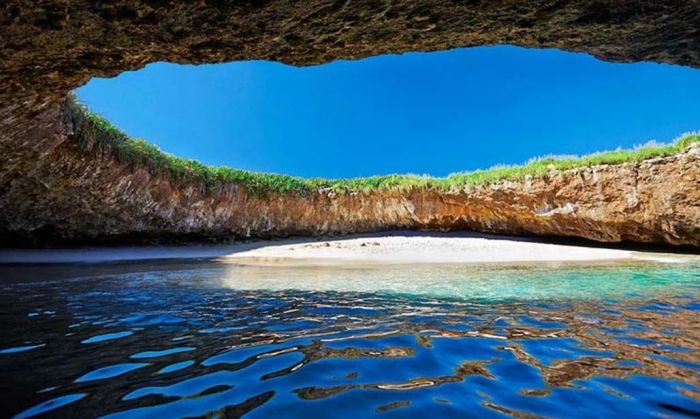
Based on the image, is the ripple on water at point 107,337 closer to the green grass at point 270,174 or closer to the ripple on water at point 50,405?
the ripple on water at point 50,405

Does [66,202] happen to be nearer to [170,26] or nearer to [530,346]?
[170,26]

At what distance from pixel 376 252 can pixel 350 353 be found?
11.1 m

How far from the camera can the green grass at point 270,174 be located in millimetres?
10039

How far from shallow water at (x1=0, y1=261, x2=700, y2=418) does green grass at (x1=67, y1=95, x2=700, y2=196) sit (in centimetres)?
536

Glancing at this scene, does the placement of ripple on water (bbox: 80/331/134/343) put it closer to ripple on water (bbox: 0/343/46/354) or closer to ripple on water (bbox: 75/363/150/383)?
ripple on water (bbox: 0/343/46/354)

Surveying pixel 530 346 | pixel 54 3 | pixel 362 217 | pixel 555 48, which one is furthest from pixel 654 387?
pixel 362 217

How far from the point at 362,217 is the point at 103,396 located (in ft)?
47.2

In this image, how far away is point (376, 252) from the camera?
45.4ft

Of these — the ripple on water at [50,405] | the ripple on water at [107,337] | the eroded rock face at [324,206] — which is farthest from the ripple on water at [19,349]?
the eroded rock face at [324,206]

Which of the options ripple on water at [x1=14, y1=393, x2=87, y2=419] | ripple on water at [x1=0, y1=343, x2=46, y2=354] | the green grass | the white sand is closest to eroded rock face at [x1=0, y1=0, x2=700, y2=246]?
the green grass

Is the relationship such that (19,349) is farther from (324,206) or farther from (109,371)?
(324,206)

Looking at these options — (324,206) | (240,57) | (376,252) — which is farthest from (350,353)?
(324,206)

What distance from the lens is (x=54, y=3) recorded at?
2893mm

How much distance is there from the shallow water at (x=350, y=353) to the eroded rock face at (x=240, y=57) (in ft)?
8.02
